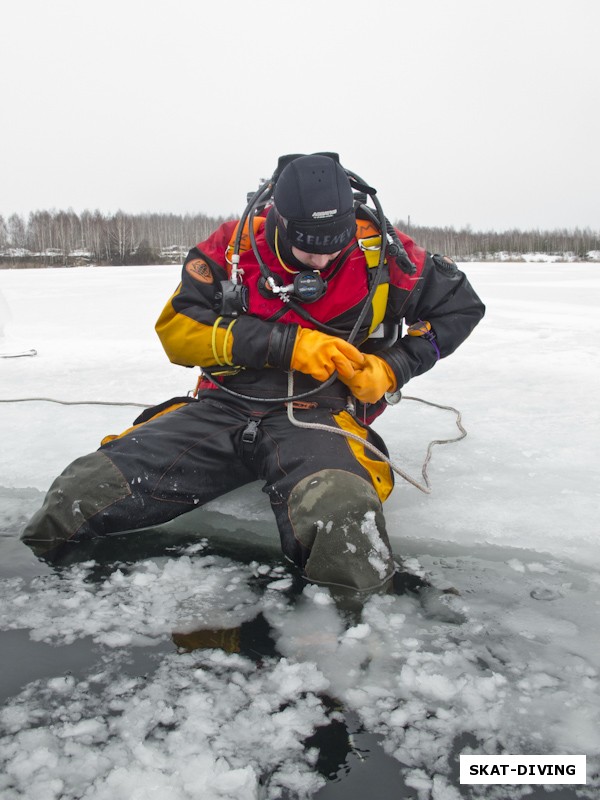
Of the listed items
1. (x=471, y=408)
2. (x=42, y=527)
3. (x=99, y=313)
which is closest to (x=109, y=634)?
(x=42, y=527)

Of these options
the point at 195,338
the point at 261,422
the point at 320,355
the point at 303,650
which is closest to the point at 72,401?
the point at 195,338

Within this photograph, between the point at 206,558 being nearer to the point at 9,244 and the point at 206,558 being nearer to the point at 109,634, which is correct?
the point at 109,634

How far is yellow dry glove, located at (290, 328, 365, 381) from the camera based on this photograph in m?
2.01

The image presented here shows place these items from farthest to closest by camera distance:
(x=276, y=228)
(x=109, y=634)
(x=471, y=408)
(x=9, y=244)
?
(x=9, y=244) < (x=471, y=408) < (x=276, y=228) < (x=109, y=634)

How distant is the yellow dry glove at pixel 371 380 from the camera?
6.95 ft

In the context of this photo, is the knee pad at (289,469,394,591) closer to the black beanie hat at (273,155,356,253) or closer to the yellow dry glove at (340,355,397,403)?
the yellow dry glove at (340,355,397,403)

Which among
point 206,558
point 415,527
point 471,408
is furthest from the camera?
point 471,408

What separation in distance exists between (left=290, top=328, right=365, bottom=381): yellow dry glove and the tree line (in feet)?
131

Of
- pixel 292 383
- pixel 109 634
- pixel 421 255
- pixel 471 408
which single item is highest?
pixel 421 255

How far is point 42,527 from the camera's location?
1.90m

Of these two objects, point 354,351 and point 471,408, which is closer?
point 354,351

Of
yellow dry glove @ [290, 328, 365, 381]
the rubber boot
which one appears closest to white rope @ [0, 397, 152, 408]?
the rubber boot

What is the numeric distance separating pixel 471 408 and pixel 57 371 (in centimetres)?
268

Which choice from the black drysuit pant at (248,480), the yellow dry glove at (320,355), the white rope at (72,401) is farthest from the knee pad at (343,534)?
the white rope at (72,401)
